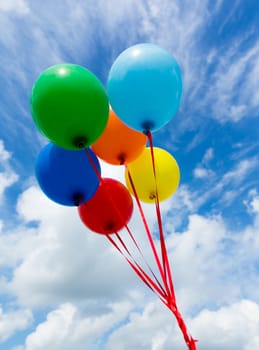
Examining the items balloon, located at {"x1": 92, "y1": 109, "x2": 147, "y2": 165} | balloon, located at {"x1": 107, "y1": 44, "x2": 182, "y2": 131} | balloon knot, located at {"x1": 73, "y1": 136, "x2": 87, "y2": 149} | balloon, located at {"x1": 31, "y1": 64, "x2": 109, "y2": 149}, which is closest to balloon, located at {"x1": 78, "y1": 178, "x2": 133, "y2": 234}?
balloon, located at {"x1": 92, "y1": 109, "x2": 147, "y2": 165}

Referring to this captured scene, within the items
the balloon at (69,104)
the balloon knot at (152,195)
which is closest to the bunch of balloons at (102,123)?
the balloon at (69,104)

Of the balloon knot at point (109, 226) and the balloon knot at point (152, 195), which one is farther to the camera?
the balloon knot at point (152, 195)

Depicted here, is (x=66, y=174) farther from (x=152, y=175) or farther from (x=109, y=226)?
(x=152, y=175)

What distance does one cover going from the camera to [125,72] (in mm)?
5625

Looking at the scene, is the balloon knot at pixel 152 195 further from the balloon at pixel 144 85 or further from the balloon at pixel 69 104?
the balloon at pixel 69 104

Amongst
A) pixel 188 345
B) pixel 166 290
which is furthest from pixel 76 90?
pixel 188 345

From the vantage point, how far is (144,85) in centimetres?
557

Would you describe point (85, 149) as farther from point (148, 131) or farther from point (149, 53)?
point (149, 53)

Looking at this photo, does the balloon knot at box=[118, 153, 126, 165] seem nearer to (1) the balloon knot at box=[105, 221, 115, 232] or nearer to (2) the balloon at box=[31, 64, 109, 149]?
(2) the balloon at box=[31, 64, 109, 149]

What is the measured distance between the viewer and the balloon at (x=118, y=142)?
6551mm

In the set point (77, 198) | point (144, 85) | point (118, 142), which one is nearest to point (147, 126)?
point (144, 85)

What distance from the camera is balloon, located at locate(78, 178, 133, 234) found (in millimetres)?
6707

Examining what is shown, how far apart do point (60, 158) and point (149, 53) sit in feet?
7.33

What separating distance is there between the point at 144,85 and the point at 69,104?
1.18 metres
